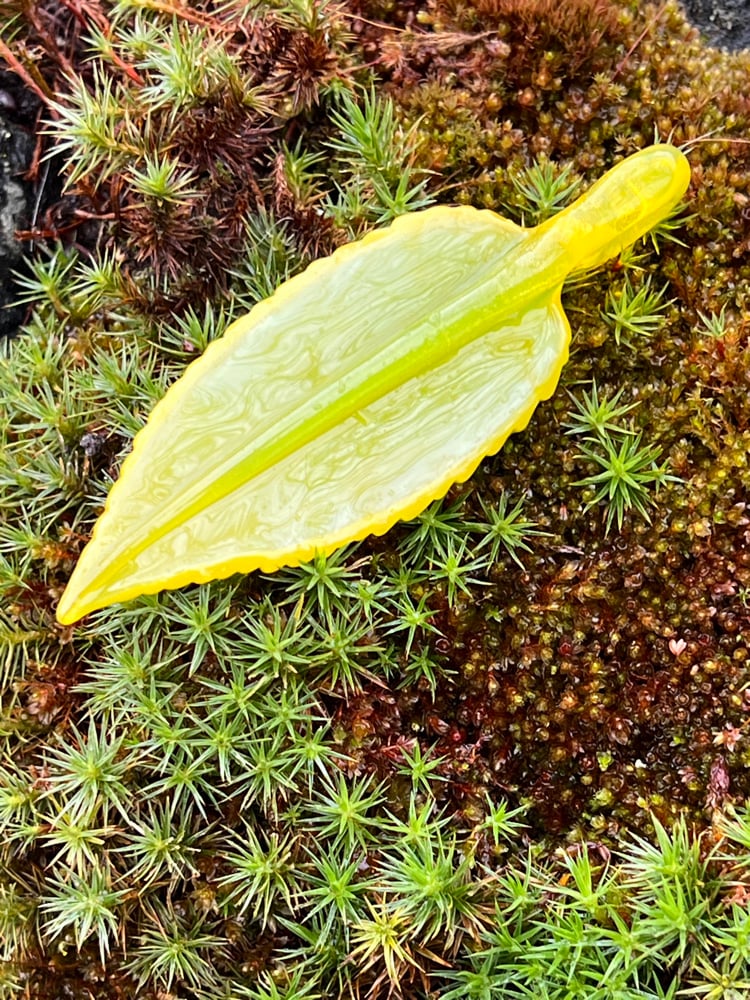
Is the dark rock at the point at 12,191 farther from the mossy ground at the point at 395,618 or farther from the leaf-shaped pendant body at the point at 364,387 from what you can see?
the leaf-shaped pendant body at the point at 364,387

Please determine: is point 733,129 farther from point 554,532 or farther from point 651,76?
point 554,532

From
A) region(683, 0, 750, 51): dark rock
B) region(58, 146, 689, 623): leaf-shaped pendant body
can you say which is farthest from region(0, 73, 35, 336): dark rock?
region(683, 0, 750, 51): dark rock

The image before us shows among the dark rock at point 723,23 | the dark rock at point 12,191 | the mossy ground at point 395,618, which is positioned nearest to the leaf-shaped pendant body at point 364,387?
the mossy ground at point 395,618

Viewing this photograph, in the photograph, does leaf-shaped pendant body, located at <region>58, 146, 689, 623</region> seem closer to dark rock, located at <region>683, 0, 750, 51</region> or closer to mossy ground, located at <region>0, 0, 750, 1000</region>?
mossy ground, located at <region>0, 0, 750, 1000</region>

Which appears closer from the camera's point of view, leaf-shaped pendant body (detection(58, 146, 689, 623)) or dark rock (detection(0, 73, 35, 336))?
leaf-shaped pendant body (detection(58, 146, 689, 623))

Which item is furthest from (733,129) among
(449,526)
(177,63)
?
(177,63)

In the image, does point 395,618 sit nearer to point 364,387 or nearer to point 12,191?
point 364,387

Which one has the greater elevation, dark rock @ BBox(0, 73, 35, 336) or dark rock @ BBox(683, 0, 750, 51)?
dark rock @ BBox(0, 73, 35, 336)
